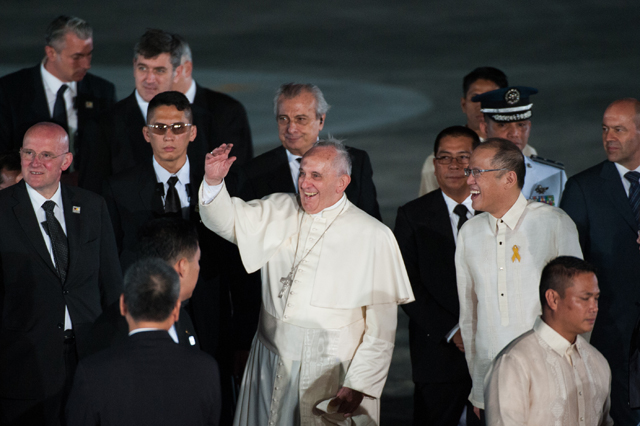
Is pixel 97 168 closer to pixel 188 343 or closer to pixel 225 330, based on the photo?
pixel 225 330

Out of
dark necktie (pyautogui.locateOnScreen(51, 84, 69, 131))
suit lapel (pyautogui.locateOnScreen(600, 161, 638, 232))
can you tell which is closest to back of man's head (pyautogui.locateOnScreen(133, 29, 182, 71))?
dark necktie (pyautogui.locateOnScreen(51, 84, 69, 131))

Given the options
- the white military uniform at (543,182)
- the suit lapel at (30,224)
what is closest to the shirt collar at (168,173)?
the suit lapel at (30,224)

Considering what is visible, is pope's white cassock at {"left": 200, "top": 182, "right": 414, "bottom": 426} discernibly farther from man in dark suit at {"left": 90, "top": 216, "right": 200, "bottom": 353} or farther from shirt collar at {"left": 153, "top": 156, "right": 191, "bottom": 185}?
shirt collar at {"left": 153, "top": 156, "right": 191, "bottom": 185}

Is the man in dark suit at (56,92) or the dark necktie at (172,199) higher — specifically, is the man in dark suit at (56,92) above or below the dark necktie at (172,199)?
above

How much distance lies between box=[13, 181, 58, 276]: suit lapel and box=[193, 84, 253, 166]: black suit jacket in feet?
5.69

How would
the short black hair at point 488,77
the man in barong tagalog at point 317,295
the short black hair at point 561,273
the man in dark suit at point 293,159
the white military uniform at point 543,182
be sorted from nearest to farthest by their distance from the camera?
the short black hair at point 561,273, the man in barong tagalog at point 317,295, the man in dark suit at point 293,159, the white military uniform at point 543,182, the short black hair at point 488,77

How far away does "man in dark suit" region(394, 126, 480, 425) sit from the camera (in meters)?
4.52

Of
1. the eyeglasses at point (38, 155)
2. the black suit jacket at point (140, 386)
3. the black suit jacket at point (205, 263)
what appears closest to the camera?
the black suit jacket at point (140, 386)

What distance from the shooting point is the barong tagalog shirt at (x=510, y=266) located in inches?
153

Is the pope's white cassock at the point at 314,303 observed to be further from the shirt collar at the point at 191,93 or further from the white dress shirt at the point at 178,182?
the shirt collar at the point at 191,93

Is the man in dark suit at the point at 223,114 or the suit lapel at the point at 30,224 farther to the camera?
the man in dark suit at the point at 223,114

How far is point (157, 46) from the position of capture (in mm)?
5273

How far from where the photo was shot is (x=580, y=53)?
1136 centimetres

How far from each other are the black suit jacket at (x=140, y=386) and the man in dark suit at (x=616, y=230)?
2.49 meters
